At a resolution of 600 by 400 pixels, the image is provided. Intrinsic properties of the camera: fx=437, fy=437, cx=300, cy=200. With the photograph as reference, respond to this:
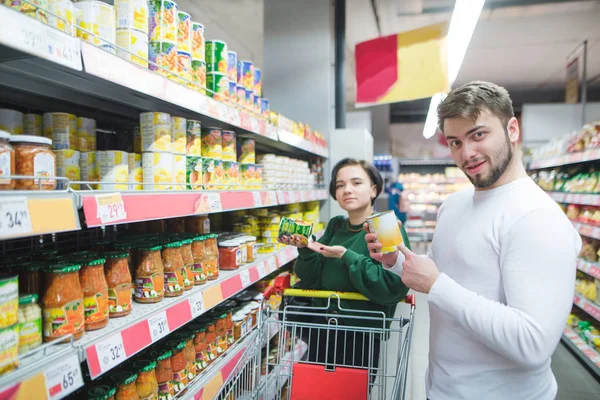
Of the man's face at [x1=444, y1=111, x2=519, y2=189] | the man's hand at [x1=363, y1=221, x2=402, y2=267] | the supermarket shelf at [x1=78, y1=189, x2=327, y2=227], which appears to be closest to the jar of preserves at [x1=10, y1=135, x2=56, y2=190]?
the supermarket shelf at [x1=78, y1=189, x2=327, y2=227]

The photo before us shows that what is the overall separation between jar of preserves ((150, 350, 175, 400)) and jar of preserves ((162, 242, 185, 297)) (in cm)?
24

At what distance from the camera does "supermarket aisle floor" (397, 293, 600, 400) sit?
3215 millimetres

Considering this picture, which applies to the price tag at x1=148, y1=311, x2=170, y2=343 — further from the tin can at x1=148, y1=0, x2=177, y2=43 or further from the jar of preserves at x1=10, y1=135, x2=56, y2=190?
the tin can at x1=148, y1=0, x2=177, y2=43

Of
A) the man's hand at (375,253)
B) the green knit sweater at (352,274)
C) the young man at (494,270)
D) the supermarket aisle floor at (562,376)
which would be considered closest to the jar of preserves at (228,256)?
the green knit sweater at (352,274)

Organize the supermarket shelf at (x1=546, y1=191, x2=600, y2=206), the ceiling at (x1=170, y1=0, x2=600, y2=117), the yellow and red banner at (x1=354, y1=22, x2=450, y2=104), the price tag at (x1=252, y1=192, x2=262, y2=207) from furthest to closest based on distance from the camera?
the ceiling at (x1=170, y1=0, x2=600, y2=117), the yellow and red banner at (x1=354, y1=22, x2=450, y2=104), the supermarket shelf at (x1=546, y1=191, x2=600, y2=206), the price tag at (x1=252, y1=192, x2=262, y2=207)

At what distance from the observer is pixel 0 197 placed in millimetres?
887

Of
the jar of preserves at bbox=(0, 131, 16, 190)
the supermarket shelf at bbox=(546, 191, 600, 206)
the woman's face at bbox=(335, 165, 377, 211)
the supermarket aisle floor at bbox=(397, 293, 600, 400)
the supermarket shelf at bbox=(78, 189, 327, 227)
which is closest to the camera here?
the jar of preserves at bbox=(0, 131, 16, 190)

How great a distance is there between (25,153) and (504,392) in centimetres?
145

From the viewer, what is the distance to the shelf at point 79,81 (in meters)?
1.00

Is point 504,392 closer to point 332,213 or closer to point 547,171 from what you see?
point 332,213

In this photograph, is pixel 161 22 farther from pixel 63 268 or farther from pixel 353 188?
pixel 353 188

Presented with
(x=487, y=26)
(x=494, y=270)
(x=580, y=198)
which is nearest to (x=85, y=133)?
(x=494, y=270)

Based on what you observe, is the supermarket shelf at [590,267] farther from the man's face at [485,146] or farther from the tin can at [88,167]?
the tin can at [88,167]

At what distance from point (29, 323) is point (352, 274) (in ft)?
4.01
